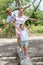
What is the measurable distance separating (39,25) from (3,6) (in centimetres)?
359

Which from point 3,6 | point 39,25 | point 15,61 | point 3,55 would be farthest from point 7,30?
point 15,61

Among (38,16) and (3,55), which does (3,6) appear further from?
(3,55)

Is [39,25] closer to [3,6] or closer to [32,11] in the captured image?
[32,11]

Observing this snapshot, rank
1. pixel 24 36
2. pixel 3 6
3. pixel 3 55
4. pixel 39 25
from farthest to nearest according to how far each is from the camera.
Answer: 1. pixel 39 25
2. pixel 3 6
3. pixel 3 55
4. pixel 24 36

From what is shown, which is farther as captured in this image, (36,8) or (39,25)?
(36,8)

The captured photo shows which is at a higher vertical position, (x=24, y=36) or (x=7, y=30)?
(x=24, y=36)

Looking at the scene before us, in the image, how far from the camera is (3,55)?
960 cm

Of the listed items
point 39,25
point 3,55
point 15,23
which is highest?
point 15,23

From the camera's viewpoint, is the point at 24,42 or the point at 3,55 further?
the point at 3,55

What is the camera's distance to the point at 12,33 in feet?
57.6

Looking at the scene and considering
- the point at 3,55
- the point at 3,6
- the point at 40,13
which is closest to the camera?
the point at 3,55

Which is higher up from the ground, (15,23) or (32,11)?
(15,23)

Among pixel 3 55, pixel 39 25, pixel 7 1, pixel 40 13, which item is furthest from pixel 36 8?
pixel 3 55

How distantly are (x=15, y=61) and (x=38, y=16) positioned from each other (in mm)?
14755
